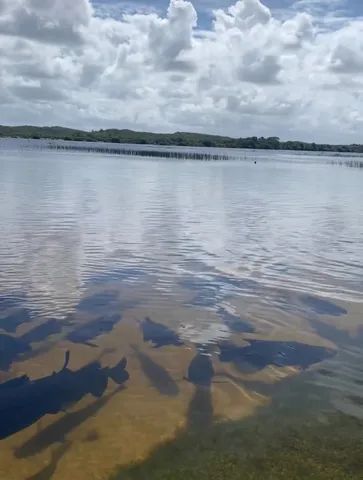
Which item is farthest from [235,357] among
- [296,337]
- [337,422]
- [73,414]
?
[73,414]

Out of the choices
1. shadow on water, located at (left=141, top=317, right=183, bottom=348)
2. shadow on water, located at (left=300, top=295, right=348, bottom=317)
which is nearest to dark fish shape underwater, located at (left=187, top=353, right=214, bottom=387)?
shadow on water, located at (left=141, top=317, right=183, bottom=348)

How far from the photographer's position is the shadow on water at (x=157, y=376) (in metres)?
10.2

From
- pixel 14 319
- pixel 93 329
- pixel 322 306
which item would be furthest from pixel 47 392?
pixel 322 306

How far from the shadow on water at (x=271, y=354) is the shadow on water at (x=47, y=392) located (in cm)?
221

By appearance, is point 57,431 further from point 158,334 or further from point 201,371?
point 158,334

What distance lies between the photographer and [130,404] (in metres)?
9.60

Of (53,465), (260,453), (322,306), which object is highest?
(322,306)

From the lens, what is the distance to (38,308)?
1400 cm

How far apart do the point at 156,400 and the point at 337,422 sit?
2.91 meters

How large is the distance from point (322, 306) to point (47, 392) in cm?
792

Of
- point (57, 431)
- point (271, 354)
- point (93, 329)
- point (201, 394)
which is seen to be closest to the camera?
point (57, 431)

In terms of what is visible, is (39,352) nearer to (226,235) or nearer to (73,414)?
(73,414)

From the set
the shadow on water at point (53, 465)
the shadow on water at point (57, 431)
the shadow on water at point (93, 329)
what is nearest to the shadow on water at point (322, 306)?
the shadow on water at point (93, 329)

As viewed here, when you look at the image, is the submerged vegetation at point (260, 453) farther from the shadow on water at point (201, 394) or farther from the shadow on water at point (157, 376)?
the shadow on water at point (157, 376)
